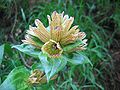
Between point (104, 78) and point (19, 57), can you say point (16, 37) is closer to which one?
point (19, 57)

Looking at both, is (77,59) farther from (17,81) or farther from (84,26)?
(84,26)

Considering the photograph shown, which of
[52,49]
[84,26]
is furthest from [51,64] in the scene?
[84,26]

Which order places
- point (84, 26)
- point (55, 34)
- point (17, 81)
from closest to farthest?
point (55, 34)
point (17, 81)
point (84, 26)

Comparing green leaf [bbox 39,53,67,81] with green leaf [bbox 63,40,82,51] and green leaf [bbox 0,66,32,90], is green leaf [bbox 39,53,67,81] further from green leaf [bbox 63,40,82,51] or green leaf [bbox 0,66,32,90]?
green leaf [bbox 0,66,32,90]

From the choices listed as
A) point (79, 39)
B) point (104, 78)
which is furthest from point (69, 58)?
point (104, 78)

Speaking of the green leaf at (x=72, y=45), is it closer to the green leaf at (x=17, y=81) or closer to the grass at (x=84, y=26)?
the green leaf at (x=17, y=81)

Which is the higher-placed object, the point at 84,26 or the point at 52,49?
the point at 84,26
